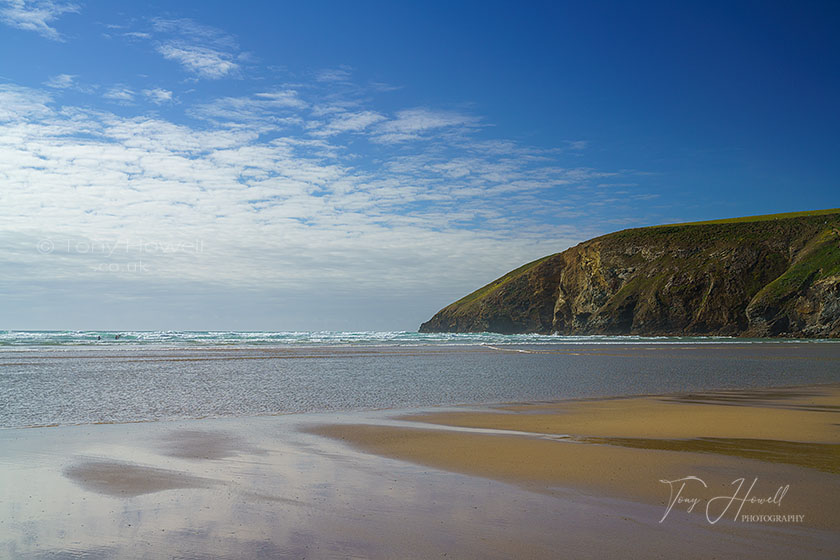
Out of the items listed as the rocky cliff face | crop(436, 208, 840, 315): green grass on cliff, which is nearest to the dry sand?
the rocky cliff face

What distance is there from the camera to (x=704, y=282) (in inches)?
3551

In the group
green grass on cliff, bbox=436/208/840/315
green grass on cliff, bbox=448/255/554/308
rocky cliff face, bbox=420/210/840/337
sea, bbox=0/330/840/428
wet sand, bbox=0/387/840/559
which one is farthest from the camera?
green grass on cliff, bbox=448/255/554/308

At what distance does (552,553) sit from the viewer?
4324 millimetres

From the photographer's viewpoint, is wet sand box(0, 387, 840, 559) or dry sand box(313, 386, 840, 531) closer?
wet sand box(0, 387, 840, 559)

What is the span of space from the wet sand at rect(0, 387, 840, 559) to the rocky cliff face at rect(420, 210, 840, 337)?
76901mm

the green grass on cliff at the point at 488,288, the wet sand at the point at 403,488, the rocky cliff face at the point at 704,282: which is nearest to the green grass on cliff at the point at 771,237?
the rocky cliff face at the point at 704,282

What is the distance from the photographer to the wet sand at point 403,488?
4.53 m

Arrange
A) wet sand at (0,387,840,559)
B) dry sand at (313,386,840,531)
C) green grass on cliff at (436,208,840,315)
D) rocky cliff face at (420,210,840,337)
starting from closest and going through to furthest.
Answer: wet sand at (0,387,840,559)
dry sand at (313,386,840,531)
rocky cliff face at (420,210,840,337)
green grass on cliff at (436,208,840,315)

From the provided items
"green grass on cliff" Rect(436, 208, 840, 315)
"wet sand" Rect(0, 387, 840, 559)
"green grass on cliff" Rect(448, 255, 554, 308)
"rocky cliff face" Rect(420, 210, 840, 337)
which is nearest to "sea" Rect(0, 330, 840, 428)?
"wet sand" Rect(0, 387, 840, 559)

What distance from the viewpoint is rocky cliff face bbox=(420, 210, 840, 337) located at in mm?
77188

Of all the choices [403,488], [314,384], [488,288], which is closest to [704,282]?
[488,288]

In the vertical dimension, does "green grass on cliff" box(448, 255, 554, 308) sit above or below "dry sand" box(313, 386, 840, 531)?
above

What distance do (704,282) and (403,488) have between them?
311 feet

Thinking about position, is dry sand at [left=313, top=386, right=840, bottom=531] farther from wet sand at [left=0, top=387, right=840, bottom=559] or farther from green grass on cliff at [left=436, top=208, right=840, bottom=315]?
green grass on cliff at [left=436, top=208, right=840, bottom=315]
